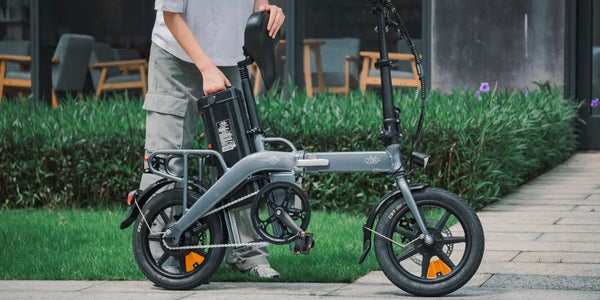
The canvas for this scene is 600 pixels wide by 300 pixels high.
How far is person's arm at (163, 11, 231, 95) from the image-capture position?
5.00m

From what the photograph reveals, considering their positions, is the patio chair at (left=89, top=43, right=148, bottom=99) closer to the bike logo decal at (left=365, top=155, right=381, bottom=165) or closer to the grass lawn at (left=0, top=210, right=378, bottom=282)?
the grass lawn at (left=0, top=210, right=378, bottom=282)

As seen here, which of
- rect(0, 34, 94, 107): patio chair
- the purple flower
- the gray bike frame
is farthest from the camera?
rect(0, 34, 94, 107): patio chair

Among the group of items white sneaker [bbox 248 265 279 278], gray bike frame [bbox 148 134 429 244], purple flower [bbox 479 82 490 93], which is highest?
purple flower [bbox 479 82 490 93]

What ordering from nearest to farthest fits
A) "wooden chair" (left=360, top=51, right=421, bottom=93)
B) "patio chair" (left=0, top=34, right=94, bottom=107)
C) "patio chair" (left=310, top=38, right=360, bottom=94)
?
"wooden chair" (left=360, top=51, right=421, bottom=93) → "patio chair" (left=310, top=38, right=360, bottom=94) → "patio chair" (left=0, top=34, right=94, bottom=107)

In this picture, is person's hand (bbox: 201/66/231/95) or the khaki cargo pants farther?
the khaki cargo pants

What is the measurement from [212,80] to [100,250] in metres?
1.70

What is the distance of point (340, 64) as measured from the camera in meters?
11.3

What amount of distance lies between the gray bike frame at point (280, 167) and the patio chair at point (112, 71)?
6.76 meters

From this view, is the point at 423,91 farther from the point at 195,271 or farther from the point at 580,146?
the point at 580,146

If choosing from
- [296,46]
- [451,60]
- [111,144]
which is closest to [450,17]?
[451,60]

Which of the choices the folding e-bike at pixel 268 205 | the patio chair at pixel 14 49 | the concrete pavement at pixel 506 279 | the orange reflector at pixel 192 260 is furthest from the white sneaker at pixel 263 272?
the patio chair at pixel 14 49

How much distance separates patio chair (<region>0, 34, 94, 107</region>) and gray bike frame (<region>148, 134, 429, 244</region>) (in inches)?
276

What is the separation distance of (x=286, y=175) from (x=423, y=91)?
26.4 inches

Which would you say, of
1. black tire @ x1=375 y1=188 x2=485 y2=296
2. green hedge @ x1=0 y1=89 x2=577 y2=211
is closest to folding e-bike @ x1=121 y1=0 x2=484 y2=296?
black tire @ x1=375 y1=188 x2=485 y2=296
